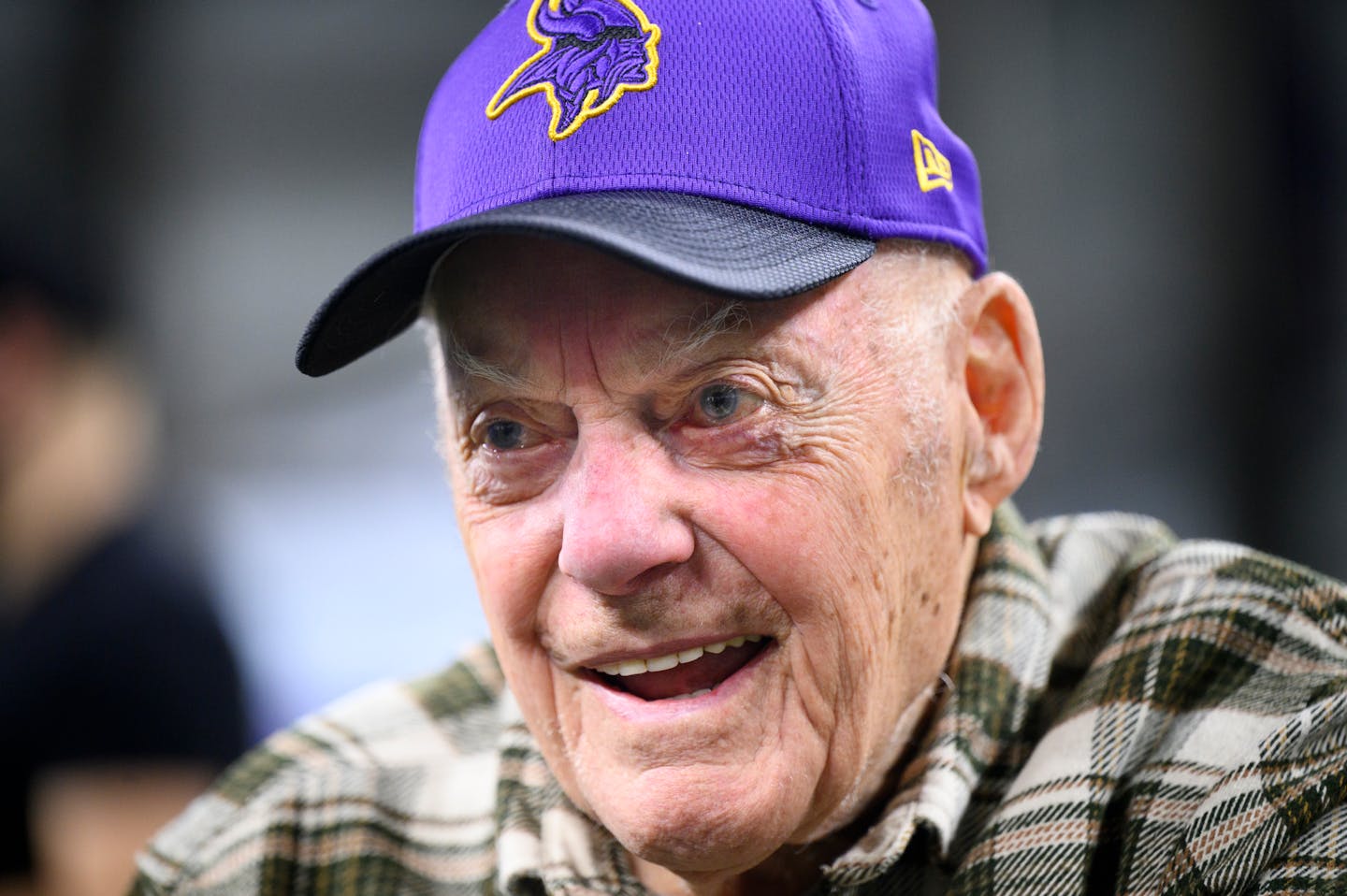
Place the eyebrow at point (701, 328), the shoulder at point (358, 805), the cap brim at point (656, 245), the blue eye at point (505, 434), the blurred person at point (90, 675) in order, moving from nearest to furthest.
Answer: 1. the cap brim at point (656, 245)
2. the eyebrow at point (701, 328)
3. the blue eye at point (505, 434)
4. the shoulder at point (358, 805)
5. the blurred person at point (90, 675)

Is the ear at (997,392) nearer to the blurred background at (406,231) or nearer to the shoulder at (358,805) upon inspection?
the shoulder at (358,805)

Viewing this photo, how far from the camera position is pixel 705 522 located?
1.18 metres

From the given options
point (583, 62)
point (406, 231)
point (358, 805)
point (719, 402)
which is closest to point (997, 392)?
point (719, 402)

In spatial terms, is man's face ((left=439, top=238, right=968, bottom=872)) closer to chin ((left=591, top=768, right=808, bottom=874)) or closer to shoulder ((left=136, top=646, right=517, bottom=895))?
chin ((left=591, top=768, right=808, bottom=874))

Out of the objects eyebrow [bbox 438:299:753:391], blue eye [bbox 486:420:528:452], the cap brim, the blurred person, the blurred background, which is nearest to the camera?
the cap brim

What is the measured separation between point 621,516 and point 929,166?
0.50 meters

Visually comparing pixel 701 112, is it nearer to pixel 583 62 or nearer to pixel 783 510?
pixel 583 62

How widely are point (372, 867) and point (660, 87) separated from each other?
1.02 m

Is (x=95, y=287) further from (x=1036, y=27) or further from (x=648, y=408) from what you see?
(x=1036, y=27)

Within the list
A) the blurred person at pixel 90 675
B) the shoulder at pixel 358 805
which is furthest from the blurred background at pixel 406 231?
the shoulder at pixel 358 805

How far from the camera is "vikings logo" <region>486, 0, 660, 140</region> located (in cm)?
120

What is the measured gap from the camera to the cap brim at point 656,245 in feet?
3.53

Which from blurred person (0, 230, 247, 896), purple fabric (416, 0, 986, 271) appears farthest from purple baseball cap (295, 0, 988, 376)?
blurred person (0, 230, 247, 896)

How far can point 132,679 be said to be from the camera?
218 cm
